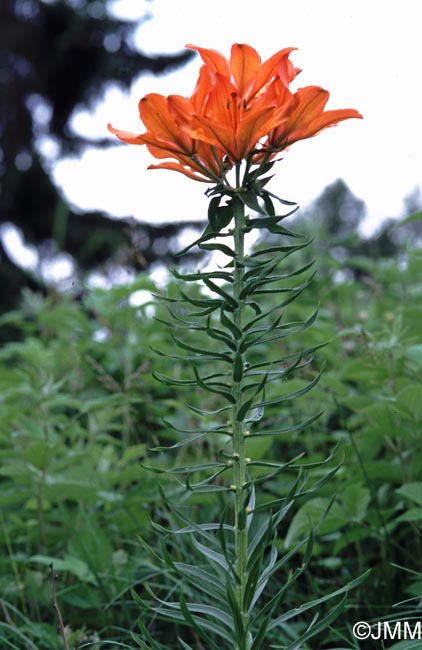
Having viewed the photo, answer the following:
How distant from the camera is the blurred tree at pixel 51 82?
1055 centimetres

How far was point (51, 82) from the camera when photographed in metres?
11.4

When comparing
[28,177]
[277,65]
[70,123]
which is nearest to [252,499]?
[277,65]

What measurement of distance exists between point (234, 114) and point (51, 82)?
38.3 feet

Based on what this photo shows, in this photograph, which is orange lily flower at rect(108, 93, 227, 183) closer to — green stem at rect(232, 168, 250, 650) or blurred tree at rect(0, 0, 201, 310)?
green stem at rect(232, 168, 250, 650)

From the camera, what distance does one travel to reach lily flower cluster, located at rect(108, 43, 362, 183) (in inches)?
29.7

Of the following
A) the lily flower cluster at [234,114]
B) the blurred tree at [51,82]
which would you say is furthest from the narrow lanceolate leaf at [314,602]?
the blurred tree at [51,82]

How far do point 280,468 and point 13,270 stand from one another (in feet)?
28.7

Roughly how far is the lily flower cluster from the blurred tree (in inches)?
383

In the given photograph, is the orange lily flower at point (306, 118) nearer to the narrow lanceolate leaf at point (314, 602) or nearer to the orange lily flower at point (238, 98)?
the orange lily flower at point (238, 98)

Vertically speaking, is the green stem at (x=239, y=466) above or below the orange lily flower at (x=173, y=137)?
below

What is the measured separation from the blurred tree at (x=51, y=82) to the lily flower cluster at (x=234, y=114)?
972 cm

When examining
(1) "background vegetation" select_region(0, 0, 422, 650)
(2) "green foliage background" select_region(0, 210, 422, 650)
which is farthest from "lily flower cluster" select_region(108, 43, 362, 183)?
(2) "green foliage background" select_region(0, 210, 422, 650)

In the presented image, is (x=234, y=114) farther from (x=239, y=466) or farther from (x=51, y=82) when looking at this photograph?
(x=51, y=82)

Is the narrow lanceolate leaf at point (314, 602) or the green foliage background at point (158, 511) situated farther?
the green foliage background at point (158, 511)
